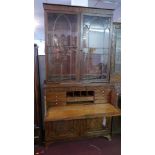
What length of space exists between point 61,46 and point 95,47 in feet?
1.70

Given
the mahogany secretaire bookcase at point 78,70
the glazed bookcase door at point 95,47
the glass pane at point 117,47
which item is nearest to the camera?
the mahogany secretaire bookcase at point 78,70

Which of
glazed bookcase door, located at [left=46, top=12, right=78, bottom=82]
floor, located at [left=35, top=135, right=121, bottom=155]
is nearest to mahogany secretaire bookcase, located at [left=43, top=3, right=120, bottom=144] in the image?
glazed bookcase door, located at [left=46, top=12, right=78, bottom=82]

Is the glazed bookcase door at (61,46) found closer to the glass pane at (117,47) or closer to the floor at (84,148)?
the glass pane at (117,47)

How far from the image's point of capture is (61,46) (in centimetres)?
243

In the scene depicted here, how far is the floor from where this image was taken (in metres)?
2.34

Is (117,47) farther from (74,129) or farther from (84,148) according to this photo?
(84,148)

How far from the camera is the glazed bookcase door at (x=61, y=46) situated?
234 centimetres

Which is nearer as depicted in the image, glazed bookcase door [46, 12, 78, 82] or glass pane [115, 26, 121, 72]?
glazed bookcase door [46, 12, 78, 82]

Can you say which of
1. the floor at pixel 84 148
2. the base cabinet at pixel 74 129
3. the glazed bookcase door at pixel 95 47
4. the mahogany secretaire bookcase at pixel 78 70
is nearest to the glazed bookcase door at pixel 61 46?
the mahogany secretaire bookcase at pixel 78 70

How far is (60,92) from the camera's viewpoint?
8.01ft

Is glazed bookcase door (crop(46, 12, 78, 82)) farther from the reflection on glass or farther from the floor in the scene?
the floor

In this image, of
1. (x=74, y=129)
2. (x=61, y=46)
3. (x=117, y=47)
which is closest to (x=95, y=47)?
(x=117, y=47)

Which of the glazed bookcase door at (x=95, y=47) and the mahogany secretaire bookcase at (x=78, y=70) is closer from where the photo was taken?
the mahogany secretaire bookcase at (x=78, y=70)
